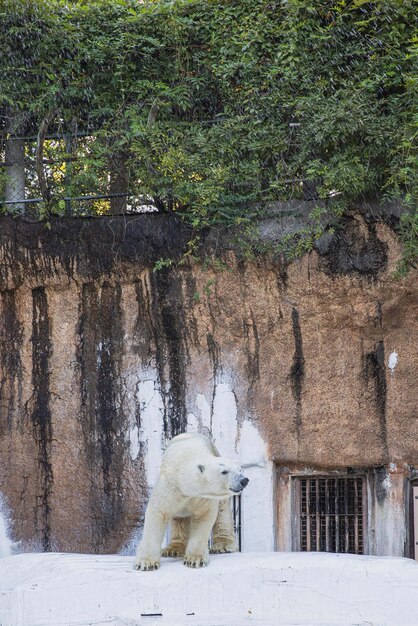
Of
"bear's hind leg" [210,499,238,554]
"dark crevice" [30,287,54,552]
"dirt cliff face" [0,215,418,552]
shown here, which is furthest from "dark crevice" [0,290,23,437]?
"bear's hind leg" [210,499,238,554]

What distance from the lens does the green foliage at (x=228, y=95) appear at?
29.9ft

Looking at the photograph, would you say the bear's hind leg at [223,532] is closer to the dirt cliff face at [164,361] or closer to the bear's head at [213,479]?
the bear's head at [213,479]

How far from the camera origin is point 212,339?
9500 mm

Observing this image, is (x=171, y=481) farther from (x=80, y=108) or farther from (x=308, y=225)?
(x=80, y=108)

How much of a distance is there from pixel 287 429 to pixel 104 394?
1.82 meters

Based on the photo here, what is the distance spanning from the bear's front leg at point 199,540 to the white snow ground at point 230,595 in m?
0.14

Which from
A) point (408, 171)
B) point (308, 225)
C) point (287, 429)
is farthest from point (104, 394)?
point (408, 171)

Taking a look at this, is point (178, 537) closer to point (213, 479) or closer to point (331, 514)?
point (213, 479)

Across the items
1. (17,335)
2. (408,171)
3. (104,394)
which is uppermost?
(408,171)

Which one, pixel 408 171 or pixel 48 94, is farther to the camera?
pixel 48 94

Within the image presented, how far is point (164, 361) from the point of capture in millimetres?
9531

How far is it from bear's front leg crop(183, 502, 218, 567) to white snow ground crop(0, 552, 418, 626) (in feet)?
0.45

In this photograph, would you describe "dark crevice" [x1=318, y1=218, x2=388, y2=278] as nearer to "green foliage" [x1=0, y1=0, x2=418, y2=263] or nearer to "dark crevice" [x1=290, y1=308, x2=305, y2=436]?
"green foliage" [x1=0, y1=0, x2=418, y2=263]

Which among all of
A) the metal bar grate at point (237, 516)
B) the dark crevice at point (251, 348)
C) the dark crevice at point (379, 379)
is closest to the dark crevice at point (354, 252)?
the dark crevice at point (379, 379)
